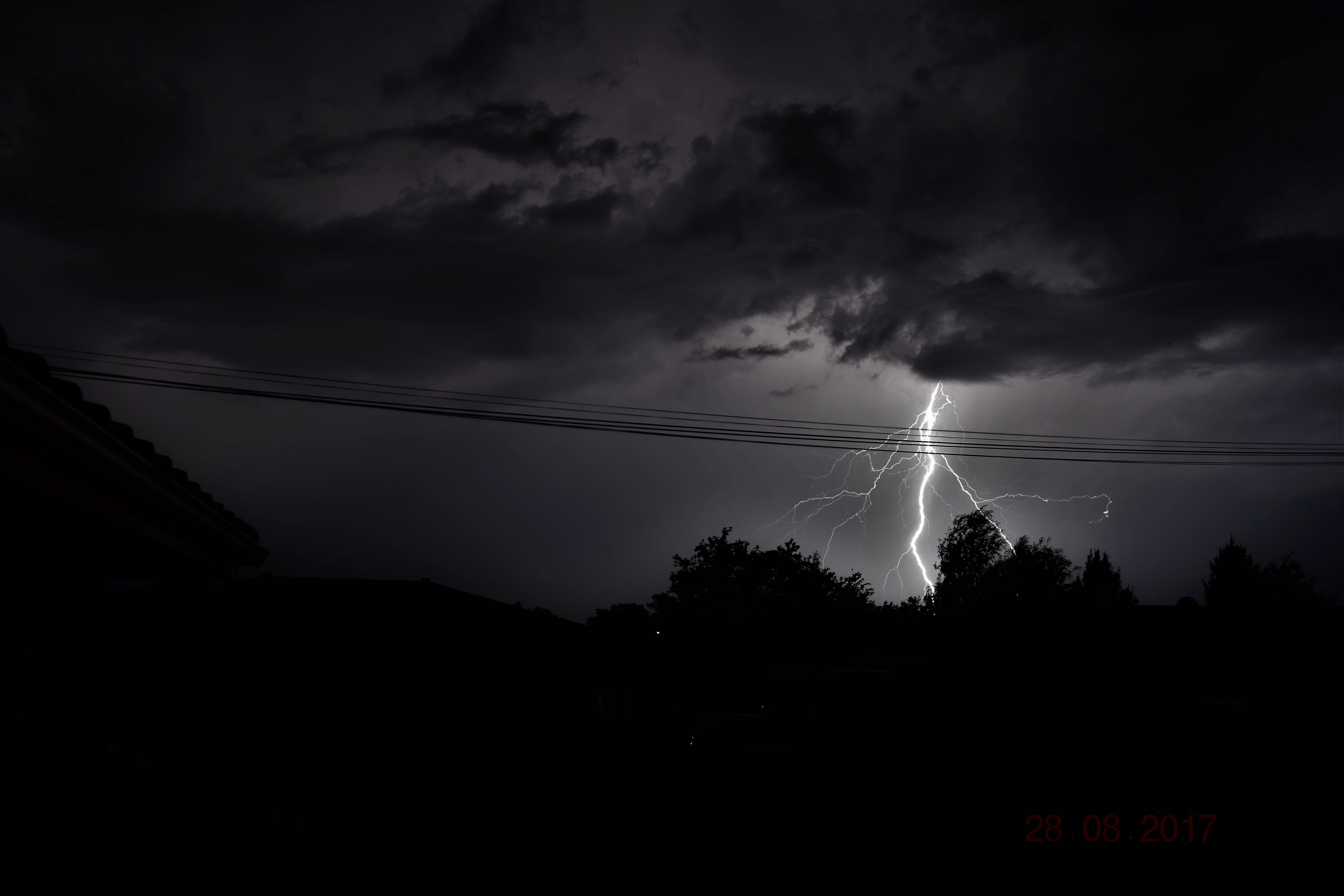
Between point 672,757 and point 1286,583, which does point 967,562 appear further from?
point 672,757

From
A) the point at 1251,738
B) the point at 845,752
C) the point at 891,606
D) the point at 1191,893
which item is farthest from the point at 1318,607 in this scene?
the point at 891,606

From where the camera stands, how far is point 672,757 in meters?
20.2

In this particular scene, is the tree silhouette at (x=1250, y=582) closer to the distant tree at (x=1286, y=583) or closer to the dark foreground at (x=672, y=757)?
the distant tree at (x=1286, y=583)

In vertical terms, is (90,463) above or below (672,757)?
above

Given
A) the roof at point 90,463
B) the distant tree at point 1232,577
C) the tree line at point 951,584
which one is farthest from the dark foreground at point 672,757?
the distant tree at point 1232,577

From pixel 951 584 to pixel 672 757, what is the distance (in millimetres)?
52396

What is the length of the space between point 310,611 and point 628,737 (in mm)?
13541

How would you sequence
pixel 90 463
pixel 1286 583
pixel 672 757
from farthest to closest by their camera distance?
1. pixel 1286 583
2. pixel 672 757
3. pixel 90 463

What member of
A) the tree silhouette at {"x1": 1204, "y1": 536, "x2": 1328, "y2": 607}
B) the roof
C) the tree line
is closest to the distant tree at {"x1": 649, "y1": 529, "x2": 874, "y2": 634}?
the tree line

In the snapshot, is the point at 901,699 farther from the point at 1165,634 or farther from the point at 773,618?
the point at 773,618

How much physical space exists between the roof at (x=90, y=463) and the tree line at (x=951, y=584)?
50.0 metres

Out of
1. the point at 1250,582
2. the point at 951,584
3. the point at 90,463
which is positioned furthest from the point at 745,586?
the point at 90,463

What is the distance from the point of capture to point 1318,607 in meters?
22.1

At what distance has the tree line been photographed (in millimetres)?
62375
